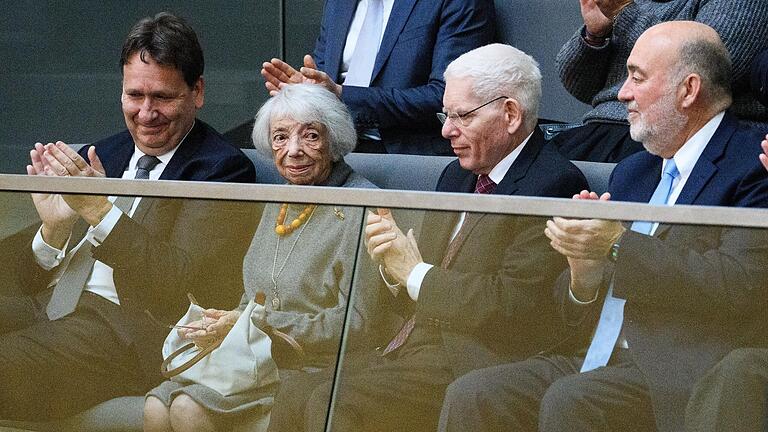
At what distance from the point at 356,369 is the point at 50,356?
611 mm

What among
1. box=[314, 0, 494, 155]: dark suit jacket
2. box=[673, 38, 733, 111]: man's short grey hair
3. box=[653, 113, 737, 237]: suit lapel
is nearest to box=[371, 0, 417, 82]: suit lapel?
box=[314, 0, 494, 155]: dark suit jacket

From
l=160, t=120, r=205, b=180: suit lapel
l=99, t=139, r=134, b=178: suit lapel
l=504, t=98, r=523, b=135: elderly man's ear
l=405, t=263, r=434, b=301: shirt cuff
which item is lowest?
l=99, t=139, r=134, b=178: suit lapel

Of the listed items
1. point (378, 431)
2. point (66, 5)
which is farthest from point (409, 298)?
point (66, 5)

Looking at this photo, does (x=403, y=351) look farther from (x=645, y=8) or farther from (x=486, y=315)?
(x=645, y=8)

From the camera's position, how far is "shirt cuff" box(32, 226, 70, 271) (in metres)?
2.56

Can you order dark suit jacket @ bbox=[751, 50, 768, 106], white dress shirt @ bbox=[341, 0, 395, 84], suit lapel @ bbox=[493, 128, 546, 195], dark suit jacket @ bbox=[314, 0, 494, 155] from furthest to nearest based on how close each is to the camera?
white dress shirt @ bbox=[341, 0, 395, 84] < dark suit jacket @ bbox=[314, 0, 494, 155] < dark suit jacket @ bbox=[751, 50, 768, 106] < suit lapel @ bbox=[493, 128, 546, 195]

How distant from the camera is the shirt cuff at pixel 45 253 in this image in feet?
8.39

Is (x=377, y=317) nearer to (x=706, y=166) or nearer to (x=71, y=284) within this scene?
(x=71, y=284)

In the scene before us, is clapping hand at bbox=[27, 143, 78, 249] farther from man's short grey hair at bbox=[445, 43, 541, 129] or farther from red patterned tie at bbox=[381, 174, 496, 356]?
man's short grey hair at bbox=[445, 43, 541, 129]

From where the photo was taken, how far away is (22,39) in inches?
205

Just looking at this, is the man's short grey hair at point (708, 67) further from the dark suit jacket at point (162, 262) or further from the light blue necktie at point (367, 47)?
the light blue necktie at point (367, 47)

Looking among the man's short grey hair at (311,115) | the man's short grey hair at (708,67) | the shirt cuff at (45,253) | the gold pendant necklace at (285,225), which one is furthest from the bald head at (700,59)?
the shirt cuff at (45,253)

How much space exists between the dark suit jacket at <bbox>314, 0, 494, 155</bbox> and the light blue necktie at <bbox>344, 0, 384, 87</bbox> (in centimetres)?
5

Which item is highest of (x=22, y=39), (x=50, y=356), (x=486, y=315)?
(x=486, y=315)
